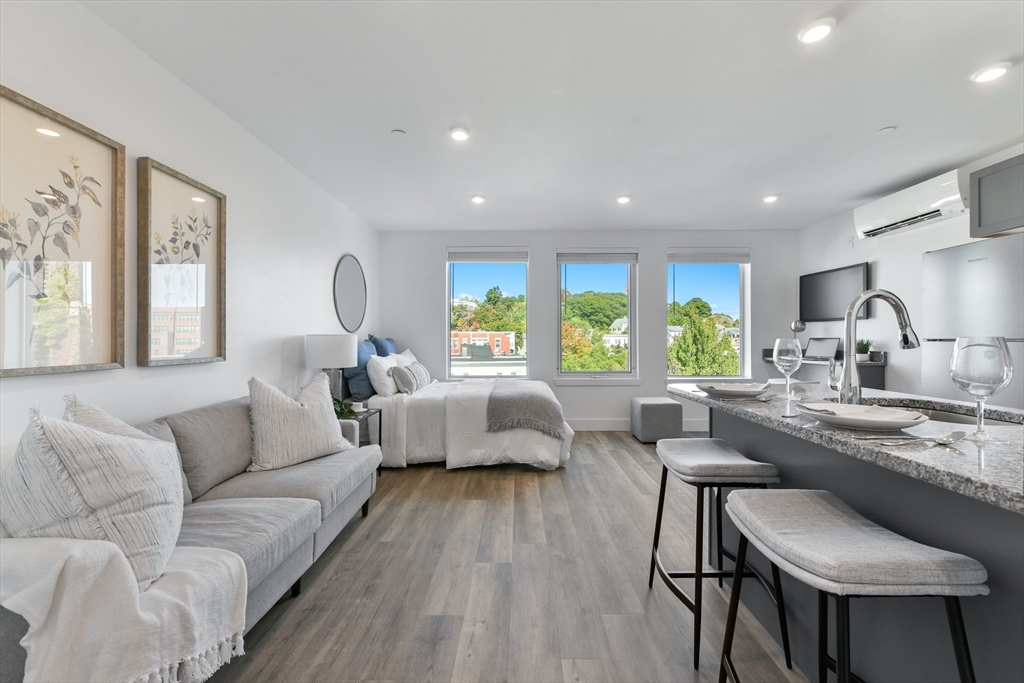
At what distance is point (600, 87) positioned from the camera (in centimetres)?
244

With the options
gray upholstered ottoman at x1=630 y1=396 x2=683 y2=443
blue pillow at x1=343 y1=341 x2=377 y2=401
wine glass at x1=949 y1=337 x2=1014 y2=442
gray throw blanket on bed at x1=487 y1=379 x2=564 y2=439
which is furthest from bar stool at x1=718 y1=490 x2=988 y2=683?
gray upholstered ottoman at x1=630 y1=396 x2=683 y2=443

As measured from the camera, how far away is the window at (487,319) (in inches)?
235

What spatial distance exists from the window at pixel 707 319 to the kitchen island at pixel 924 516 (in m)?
4.28

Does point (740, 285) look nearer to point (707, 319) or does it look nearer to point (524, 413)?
point (707, 319)

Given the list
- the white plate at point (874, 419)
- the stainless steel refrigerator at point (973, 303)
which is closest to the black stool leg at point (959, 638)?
the white plate at point (874, 419)

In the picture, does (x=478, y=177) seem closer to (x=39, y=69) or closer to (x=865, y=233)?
(x=39, y=69)

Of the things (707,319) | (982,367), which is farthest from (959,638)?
(707,319)

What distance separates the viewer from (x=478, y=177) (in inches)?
150

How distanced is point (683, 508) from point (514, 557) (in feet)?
4.50

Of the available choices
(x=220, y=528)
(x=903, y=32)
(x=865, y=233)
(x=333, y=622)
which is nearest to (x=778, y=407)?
(x=903, y=32)

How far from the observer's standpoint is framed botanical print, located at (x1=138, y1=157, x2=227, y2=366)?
215 centimetres

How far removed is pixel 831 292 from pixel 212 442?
5.94 metres

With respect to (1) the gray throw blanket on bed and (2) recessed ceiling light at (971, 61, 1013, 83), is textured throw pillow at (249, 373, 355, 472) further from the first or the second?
(2) recessed ceiling light at (971, 61, 1013, 83)

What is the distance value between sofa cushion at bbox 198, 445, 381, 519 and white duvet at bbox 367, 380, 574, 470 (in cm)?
145
